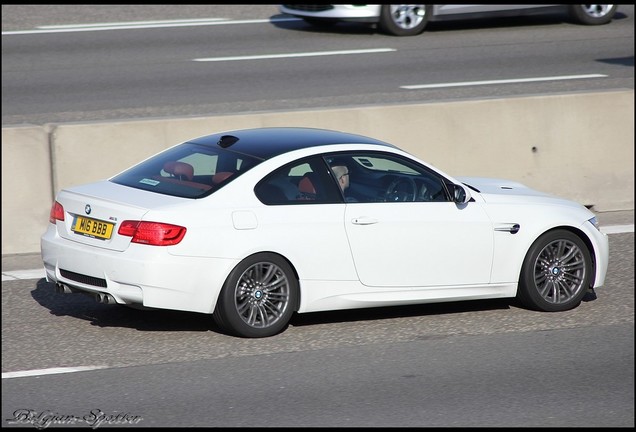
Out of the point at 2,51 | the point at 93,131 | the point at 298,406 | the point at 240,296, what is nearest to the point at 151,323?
the point at 240,296

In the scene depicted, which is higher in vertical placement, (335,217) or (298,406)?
(335,217)

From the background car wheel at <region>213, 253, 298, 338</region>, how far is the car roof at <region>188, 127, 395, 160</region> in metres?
0.77

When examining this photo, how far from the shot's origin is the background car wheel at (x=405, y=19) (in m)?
19.9

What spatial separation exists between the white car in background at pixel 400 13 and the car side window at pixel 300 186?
40.8 ft

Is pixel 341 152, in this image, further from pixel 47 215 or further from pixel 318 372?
pixel 47 215

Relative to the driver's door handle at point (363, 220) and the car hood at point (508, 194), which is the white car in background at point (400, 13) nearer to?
the car hood at point (508, 194)

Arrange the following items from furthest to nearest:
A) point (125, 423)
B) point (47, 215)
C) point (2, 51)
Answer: point (2, 51)
point (47, 215)
point (125, 423)

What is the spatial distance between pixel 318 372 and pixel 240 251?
98cm

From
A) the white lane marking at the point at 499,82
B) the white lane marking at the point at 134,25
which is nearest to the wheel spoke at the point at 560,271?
the white lane marking at the point at 499,82

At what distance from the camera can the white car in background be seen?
19.7 m

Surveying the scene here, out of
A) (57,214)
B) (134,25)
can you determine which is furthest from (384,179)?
(134,25)

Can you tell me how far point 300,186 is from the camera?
7.53 meters

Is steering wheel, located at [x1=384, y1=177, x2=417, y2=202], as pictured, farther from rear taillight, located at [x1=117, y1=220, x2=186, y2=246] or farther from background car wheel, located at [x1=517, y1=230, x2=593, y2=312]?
rear taillight, located at [x1=117, y1=220, x2=186, y2=246]

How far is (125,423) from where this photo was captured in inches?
225
